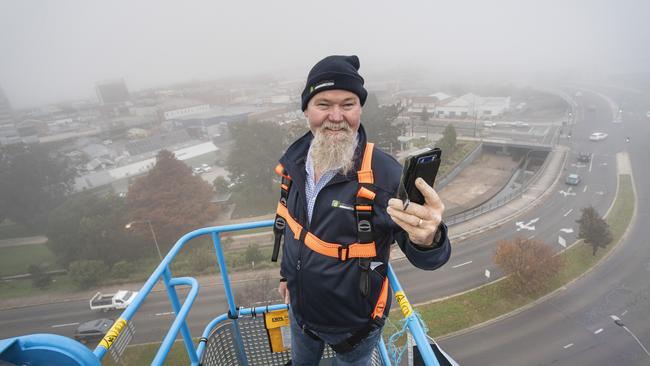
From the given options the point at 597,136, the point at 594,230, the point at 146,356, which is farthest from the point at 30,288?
the point at 597,136

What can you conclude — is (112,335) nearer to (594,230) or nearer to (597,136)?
(594,230)

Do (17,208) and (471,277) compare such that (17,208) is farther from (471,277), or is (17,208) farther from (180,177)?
(471,277)

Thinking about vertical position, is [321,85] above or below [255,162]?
above

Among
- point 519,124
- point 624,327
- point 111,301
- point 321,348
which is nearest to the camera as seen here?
point 321,348

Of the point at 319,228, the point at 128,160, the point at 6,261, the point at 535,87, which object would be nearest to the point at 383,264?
the point at 319,228

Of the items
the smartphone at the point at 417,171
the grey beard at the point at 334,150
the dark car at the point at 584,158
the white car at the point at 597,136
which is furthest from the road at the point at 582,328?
the white car at the point at 597,136

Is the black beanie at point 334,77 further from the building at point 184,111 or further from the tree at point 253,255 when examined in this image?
the building at point 184,111
